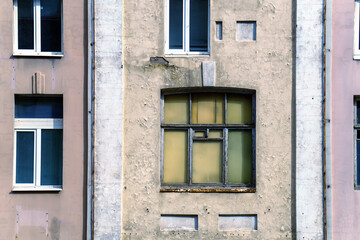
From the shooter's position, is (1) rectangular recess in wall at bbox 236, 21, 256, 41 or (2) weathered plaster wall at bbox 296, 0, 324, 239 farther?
(1) rectangular recess in wall at bbox 236, 21, 256, 41

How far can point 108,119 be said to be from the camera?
10.3 meters

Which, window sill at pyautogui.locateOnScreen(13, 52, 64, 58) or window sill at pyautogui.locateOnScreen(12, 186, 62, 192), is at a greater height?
window sill at pyautogui.locateOnScreen(13, 52, 64, 58)

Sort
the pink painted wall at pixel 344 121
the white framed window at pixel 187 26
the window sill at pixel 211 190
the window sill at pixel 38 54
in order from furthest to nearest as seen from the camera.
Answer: the white framed window at pixel 187 26 < the window sill at pixel 38 54 < the window sill at pixel 211 190 < the pink painted wall at pixel 344 121

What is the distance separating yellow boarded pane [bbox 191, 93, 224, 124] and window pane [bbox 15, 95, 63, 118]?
309 cm

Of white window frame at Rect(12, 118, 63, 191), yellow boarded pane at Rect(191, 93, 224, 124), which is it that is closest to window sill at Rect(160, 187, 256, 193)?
yellow boarded pane at Rect(191, 93, 224, 124)

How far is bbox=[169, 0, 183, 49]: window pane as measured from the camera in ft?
35.5

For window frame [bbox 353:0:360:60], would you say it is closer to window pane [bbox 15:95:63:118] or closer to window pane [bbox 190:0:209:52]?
window pane [bbox 190:0:209:52]

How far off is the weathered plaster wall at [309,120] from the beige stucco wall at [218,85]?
221mm

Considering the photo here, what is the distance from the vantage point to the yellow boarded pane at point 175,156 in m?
10.6

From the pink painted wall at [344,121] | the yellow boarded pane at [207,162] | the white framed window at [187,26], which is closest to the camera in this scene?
the pink painted wall at [344,121]

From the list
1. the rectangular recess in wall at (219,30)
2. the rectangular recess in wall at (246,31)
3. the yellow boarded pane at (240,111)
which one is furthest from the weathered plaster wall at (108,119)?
the rectangular recess in wall at (246,31)

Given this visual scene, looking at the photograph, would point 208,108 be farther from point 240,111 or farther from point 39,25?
point 39,25

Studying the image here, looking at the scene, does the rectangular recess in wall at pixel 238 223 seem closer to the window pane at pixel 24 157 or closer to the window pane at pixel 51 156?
the window pane at pixel 51 156

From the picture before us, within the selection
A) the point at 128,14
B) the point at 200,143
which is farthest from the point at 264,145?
the point at 128,14
